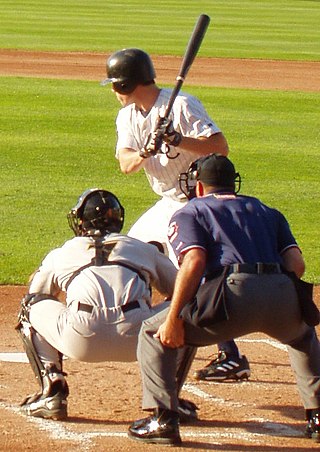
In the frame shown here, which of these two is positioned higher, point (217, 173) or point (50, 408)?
point (217, 173)

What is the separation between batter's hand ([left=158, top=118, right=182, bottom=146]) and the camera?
6111mm

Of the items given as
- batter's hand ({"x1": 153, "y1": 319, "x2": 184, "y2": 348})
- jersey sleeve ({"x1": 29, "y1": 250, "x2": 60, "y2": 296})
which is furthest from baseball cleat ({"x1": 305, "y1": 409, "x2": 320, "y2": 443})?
jersey sleeve ({"x1": 29, "y1": 250, "x2": 60, "y2": 296})

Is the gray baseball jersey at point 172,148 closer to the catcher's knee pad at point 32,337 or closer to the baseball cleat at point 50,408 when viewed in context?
the catcher's knee pad at point 32,337

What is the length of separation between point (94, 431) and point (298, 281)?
4.13 ft

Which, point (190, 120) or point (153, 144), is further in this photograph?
point (190, 120)

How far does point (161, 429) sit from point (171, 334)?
1.55 ft

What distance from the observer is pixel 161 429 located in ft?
17.0

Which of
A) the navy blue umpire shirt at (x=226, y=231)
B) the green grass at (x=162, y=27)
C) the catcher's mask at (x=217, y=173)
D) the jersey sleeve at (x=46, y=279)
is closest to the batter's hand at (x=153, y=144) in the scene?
the catcher's mask at (x=217, y=173)

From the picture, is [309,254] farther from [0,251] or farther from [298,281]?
[298,281]

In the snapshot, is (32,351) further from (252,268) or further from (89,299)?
(252,268)

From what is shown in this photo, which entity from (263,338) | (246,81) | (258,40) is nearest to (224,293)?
(263,338)

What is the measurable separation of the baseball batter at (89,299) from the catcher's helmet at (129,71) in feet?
3.10

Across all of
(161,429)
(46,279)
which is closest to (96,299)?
(46,279)

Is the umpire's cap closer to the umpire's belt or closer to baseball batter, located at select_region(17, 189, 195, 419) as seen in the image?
the umpire's belt
